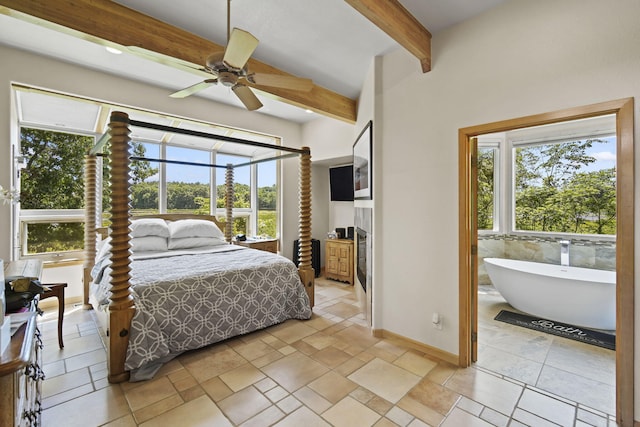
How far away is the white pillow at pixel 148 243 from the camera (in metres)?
3.72

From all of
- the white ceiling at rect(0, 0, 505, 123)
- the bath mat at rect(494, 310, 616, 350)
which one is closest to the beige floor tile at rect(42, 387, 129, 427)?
the white ceiling at rect(0, 0, 505, 123)

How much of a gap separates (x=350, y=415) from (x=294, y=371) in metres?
0.65

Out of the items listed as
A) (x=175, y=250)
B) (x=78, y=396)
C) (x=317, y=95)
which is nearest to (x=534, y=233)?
(x=317, y=95)

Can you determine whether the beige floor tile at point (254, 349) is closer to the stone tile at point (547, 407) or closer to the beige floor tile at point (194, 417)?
the beige floor tile at point (194, 417)

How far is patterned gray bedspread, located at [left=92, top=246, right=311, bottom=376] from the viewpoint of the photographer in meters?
2.41

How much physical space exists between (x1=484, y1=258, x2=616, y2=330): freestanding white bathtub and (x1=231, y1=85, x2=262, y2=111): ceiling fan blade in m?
3.59

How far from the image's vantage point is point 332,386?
2.21 metres

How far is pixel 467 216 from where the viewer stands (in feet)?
8.11

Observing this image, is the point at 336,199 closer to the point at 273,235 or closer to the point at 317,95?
the point at 273,235

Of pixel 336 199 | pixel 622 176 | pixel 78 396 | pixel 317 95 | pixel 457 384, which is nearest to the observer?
pixel 622 176

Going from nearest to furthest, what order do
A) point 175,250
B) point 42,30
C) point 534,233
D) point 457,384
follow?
point 457,384 < point 42,30 < point 175,250 < point 534,233

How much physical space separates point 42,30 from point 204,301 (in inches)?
115

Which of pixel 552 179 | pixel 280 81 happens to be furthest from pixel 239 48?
pixel 552 179

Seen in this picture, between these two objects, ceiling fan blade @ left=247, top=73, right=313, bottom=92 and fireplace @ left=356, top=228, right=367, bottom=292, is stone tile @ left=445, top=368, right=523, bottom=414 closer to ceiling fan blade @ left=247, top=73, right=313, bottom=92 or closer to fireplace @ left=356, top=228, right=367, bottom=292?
fireplace @ left=356, top=228, right=367, bottom=292
